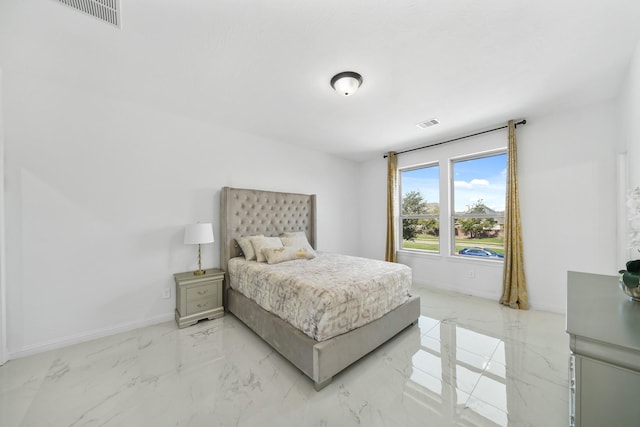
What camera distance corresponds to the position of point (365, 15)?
5.01ft

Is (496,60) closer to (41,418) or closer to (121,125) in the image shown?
(121,125)

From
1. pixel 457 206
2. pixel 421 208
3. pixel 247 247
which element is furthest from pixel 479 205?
pixel 247 247

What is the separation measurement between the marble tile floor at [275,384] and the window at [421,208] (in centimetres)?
201

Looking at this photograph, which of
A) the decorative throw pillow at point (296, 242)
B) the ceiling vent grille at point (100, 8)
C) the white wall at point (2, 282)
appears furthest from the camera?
the decorative throw pillow at point (296, 242)

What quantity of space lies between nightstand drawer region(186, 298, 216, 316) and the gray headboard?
44cm

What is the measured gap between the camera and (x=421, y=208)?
14.8ft

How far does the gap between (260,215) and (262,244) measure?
62 centimetres

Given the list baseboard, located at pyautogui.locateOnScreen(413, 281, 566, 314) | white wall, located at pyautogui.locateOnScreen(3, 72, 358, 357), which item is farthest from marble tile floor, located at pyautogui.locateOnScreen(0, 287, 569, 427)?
baseboard, located at pyautogui.locateOnScreen(413, 281, 566, 314)

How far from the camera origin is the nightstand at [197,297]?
2693 millimetres

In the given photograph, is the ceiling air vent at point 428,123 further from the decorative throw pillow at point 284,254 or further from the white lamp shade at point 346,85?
the decorative throw pillow at point 284,254

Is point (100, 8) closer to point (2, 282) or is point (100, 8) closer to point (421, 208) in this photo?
point (2, 282)

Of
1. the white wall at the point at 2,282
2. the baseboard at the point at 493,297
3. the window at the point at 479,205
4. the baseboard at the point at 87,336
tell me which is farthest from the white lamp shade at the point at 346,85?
the baseboard at the point at 493,297

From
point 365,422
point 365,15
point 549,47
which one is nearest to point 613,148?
point 549,47

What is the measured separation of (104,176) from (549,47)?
4.22m
